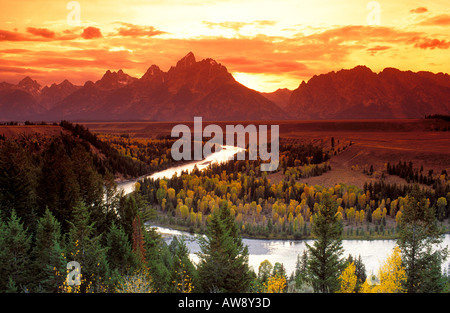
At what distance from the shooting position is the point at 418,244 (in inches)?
1615

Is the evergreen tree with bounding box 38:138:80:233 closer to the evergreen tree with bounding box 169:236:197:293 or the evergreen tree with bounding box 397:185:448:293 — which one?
the evergreen tree with bounding box 169:236:197:293

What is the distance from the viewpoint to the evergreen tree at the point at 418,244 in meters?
39.7

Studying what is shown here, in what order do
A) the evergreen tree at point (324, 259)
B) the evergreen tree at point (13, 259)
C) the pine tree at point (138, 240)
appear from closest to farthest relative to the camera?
the evergreen tree at point (13, 259), the evergreen tree at point (324, 259), the pine tree at point (138, 240)

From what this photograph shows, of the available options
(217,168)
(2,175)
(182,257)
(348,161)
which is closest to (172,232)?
(2,175)

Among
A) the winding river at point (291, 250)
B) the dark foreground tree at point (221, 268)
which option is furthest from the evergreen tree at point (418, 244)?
the winding river at point (291, 250)

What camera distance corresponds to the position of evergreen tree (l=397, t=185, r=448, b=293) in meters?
39.7

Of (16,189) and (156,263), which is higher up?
(16,189)

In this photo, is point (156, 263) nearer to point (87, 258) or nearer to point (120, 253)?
point (120, 253)

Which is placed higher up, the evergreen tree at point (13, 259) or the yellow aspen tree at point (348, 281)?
the evergreen tree at point (13, 259)

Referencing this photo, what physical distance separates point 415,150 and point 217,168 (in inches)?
3103

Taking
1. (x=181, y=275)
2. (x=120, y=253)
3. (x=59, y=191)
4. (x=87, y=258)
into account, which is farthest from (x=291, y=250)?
(x=87, y=258)

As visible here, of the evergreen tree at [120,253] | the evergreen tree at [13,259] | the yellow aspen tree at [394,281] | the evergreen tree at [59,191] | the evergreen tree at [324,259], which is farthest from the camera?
the evergreen tree at [59,191]

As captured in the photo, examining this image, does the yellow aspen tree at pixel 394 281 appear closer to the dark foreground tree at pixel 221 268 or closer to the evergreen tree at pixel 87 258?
the dark foreground tree at pixel 221 268
